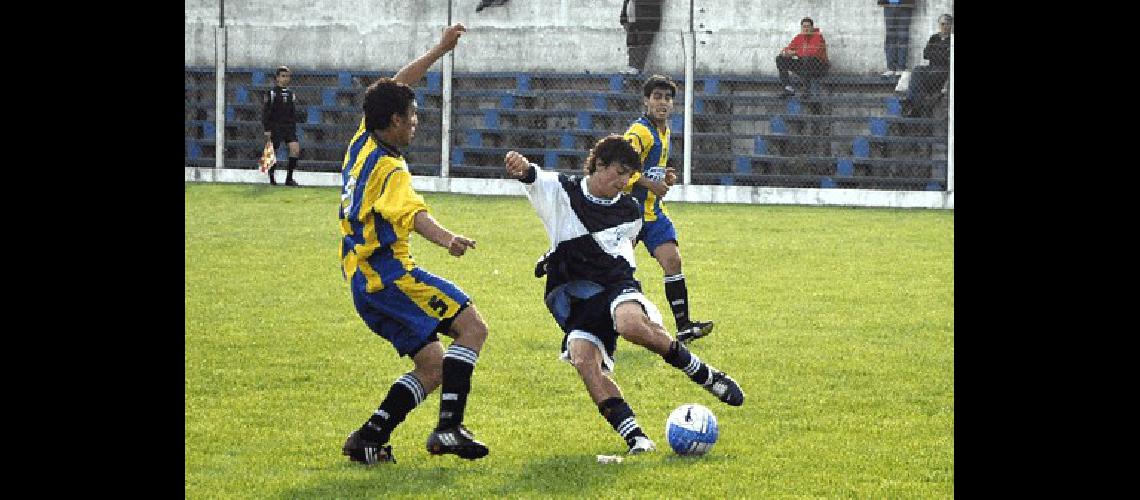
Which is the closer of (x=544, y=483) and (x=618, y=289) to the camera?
(x=544, y=483)

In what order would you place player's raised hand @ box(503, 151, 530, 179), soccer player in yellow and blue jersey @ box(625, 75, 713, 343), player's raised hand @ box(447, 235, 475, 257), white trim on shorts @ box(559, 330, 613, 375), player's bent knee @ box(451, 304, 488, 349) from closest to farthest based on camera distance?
1. player's raised hand @ box(447, 235, 475, 257)
2. player's bent knee @ box(451, 304, 488, 349)
3. player's raised hand @ box(503, 151, 530, 179)
4. white trim on shorts @ box(559, 330, 613, 375)
5. soccer player in yellow and blue jersey @ box(625, 75, 713, 343)

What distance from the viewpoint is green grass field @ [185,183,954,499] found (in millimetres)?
7512

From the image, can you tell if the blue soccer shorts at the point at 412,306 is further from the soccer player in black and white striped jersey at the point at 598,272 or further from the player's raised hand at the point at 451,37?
the player's raised hand at the point at 451,37

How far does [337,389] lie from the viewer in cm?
991

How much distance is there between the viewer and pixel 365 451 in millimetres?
7746

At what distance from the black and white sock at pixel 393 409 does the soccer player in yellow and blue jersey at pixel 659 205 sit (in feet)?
14.7

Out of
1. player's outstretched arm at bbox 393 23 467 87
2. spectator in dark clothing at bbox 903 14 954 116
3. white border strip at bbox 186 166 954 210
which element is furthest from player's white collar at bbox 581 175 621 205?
spectator in dark clothing at bbox 903 14 954 116

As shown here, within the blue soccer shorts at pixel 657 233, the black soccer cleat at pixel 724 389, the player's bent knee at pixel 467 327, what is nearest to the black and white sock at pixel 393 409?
the player's bent knee at pixel 467 327

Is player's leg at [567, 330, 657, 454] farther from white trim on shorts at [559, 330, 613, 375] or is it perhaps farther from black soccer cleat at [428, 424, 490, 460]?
black soccer cleat at [428, 424, 490, 460]

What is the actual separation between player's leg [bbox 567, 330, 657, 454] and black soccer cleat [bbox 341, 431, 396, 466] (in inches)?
42.8

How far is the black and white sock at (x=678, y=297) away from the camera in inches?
484

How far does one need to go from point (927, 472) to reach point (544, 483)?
1.79 meters
